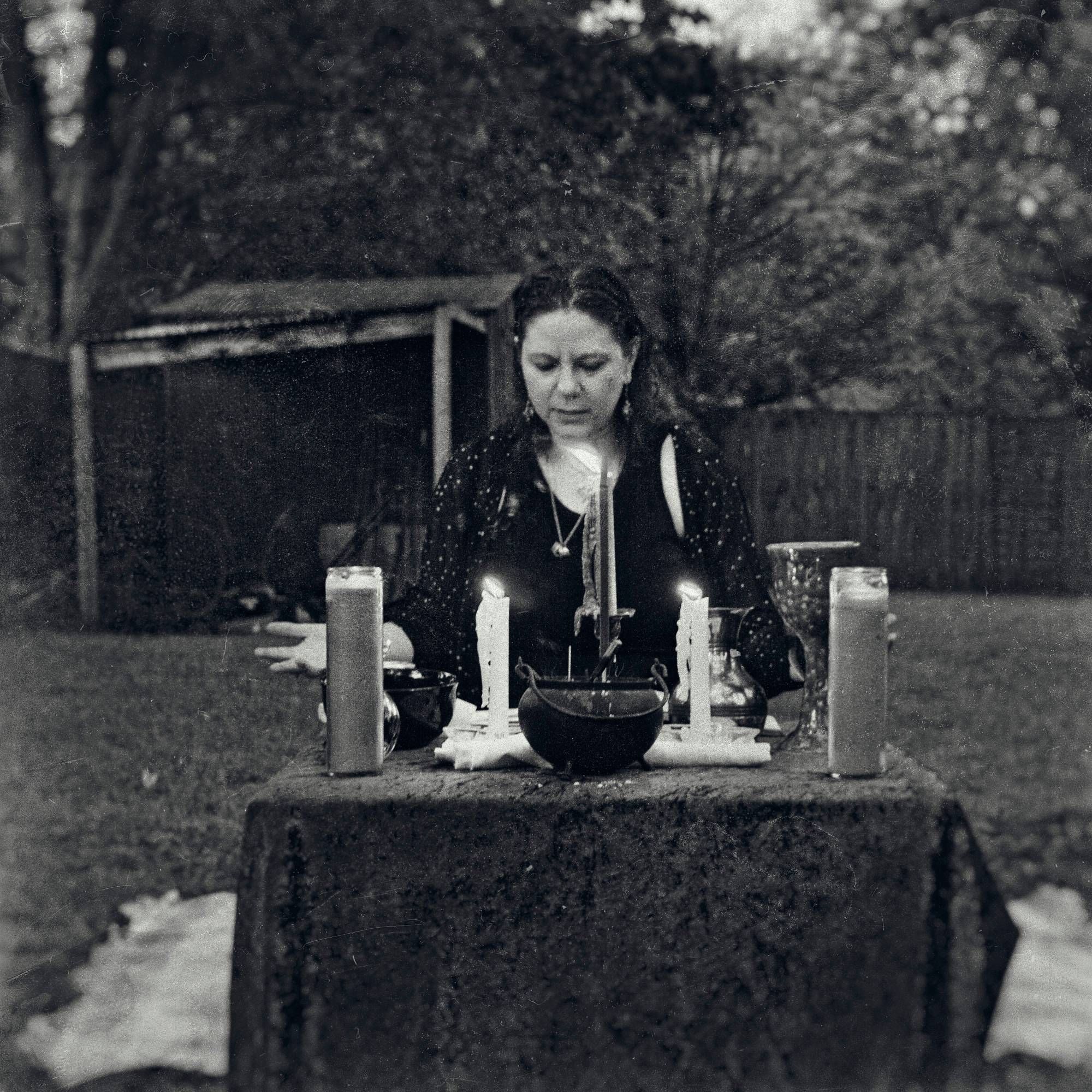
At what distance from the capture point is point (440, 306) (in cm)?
259

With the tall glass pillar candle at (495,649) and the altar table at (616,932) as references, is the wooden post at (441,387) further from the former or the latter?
the altar table at (616,932)

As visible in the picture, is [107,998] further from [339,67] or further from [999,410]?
[999,410]

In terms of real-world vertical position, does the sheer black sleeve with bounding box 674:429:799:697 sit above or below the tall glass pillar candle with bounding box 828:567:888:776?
above

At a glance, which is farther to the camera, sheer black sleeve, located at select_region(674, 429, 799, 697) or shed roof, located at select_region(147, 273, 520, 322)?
shed roof, located at select_region(147, 273, 520, 322)

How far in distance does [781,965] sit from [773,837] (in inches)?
7.2

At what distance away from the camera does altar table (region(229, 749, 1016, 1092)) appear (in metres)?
1.39

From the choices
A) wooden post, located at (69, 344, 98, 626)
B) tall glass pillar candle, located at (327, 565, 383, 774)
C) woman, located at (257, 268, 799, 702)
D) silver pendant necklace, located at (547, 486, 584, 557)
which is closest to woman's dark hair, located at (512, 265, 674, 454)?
woman, located at (257, 268, 799, 702)

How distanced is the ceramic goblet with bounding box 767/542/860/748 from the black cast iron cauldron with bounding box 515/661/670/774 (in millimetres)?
257

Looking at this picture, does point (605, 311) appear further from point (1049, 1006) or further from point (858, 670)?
point (1049, 1006)

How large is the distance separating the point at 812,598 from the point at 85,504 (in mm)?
1615

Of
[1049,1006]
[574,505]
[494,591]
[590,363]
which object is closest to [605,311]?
[590,363]

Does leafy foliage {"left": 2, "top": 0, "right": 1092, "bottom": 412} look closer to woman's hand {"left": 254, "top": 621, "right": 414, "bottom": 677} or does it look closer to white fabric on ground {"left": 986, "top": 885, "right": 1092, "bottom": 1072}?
woman's hand {"left": 254, "top": 621, "right": 414, "bottom": 677}

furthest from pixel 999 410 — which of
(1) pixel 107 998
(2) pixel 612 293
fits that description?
(1) pixel 107 998

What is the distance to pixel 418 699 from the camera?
5.22 ft
